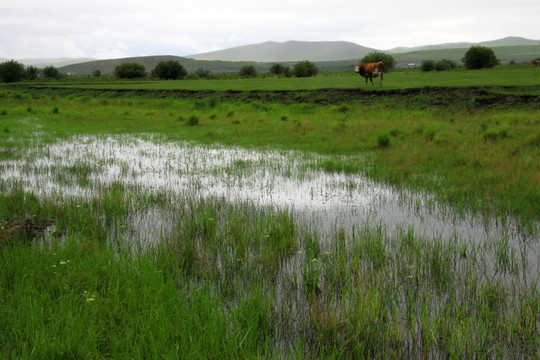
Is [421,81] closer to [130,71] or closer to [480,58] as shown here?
[480,58]

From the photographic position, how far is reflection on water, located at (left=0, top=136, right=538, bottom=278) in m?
5.91

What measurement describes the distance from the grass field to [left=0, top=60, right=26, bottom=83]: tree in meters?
78.9

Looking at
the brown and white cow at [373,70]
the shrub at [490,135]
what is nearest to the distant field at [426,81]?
the brown and white cow at [373,70]

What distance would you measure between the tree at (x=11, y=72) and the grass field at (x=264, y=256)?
78890 mm

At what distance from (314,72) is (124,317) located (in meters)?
76.7

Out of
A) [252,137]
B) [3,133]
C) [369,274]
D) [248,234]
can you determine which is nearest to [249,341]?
[369,274]

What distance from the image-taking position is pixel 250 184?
848 cm

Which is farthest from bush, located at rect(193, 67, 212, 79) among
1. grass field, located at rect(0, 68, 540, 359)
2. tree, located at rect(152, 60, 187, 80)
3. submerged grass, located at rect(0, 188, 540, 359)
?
submerged grass, located at rect(0, 188, 540, 359)

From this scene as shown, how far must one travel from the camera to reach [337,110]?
22594 millimetres

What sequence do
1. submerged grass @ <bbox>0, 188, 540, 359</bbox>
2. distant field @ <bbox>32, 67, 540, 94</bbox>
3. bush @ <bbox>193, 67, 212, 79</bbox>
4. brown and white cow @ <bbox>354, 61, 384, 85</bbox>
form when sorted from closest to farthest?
1. submerged grass @ <bbox>0, 188, 540, 359</bbox>
2. distant field @ <bbox>32, 67, 540, 94</bbox>
3. brown and white cow @ <bbox>354, 61, 384, 85</bbox>
4. bush @ <bbox>193, 67, 212, 79</bbox>

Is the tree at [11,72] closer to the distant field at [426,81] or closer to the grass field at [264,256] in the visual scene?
the distant field at [426,81]

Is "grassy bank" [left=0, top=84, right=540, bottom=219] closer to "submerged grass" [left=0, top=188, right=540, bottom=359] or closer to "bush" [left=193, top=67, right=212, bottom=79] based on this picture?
"submerged grass" [left=0, top=188, right=540, bottom=359]

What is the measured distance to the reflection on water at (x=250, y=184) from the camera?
19.4 feet

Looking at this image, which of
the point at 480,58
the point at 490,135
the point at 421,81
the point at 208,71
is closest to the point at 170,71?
the point at 208,71
